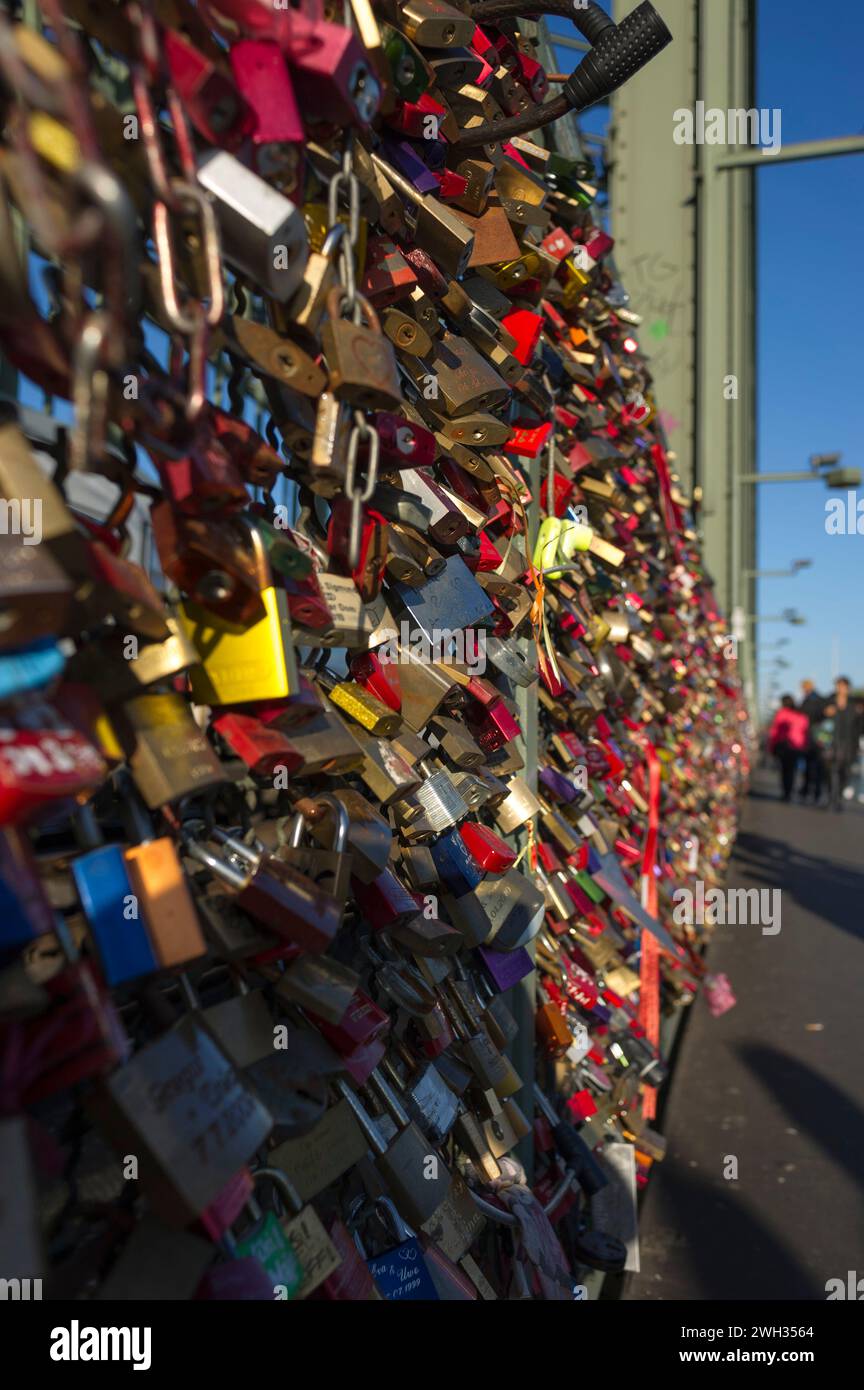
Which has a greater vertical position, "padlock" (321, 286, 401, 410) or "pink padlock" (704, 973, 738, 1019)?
"padlock" (321, 286, 401, 410)

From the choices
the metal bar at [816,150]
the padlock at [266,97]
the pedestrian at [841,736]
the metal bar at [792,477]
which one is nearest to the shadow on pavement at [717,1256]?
the padlock at [266,97]

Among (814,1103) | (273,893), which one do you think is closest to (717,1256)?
(814,1103)

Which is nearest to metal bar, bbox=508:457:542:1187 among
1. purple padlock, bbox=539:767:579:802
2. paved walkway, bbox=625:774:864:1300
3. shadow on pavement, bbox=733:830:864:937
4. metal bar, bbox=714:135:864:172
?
purple padlock, bbox=539:767:579:802

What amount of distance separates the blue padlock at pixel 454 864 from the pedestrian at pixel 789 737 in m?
15.7

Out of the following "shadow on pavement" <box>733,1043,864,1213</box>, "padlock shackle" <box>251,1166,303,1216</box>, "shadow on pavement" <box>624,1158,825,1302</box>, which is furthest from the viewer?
"shadow on pavement" <box>733,1043,864,1213</box>

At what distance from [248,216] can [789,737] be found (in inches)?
669

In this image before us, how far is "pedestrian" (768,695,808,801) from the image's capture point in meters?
16.5

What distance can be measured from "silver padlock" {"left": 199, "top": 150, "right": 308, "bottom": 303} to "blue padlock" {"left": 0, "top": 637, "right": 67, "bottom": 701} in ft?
1.29

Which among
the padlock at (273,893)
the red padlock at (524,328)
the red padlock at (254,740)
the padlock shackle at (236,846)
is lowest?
the padlock at (273,893)

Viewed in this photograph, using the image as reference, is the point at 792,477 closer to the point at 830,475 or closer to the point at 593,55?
the point at 830,475

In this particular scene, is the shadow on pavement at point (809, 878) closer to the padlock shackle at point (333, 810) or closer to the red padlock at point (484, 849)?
the red padlock at point (484, 849)

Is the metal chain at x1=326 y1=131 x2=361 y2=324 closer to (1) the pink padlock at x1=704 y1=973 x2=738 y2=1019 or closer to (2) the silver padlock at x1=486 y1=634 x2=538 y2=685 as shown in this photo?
(2) the silver padlock at x1=486 y1=634 x2=538 y2=685

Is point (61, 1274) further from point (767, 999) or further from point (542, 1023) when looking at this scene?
point (767, 999)

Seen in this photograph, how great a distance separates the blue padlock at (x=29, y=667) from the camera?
0.63 metres
